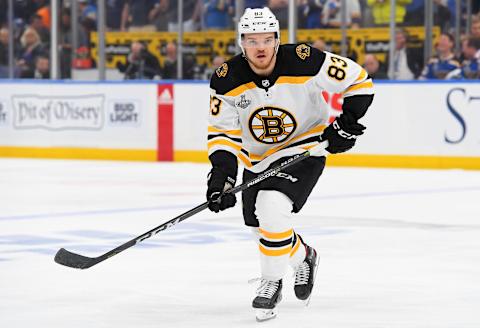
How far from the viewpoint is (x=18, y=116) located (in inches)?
538

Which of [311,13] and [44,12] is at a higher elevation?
[311,13]

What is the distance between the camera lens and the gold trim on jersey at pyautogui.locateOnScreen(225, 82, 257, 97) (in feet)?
13.8

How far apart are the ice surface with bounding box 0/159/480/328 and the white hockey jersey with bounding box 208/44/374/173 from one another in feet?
1.98

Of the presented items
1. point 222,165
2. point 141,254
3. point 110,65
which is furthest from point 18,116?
point 222,165

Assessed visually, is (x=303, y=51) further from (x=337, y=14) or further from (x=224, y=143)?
(x=337, y=14)

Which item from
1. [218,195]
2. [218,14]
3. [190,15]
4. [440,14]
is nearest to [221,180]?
[218,195]

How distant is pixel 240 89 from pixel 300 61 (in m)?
0.23

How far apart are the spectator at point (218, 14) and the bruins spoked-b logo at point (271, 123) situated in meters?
9.10

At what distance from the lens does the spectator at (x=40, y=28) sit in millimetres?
14484

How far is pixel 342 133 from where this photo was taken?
4.27 m

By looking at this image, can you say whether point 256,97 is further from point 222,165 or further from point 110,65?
point 110,65

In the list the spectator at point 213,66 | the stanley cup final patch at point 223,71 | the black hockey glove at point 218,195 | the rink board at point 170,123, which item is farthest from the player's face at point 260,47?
the spectator at point 213,66

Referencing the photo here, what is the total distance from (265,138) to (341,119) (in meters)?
0.28

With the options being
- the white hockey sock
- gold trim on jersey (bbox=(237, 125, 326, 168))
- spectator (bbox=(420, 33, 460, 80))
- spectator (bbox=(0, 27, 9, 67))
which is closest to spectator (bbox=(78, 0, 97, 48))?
spectator (bbox=(0, 27, 9, 67))
